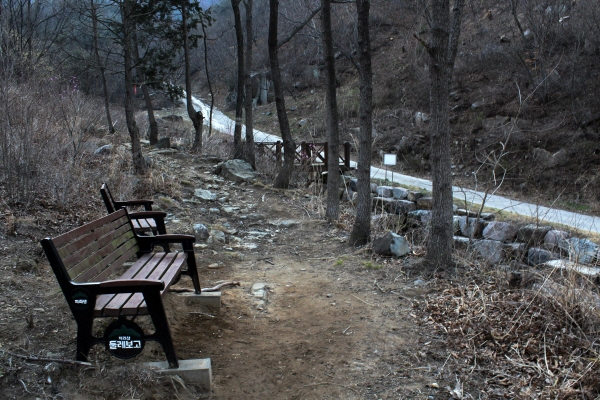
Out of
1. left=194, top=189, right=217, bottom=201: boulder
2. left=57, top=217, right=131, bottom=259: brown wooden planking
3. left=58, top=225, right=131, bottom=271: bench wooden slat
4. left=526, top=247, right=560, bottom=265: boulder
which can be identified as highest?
left=57, top=217, right=131, bottom=259: brown wooden planking

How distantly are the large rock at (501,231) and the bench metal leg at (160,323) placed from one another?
659 centimetres

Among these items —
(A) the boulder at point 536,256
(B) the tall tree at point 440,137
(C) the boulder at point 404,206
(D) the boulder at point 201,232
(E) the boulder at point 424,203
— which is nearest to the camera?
(B) the tall tree at point 440,137

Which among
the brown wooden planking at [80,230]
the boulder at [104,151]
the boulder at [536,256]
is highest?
the boulder at [104,151]

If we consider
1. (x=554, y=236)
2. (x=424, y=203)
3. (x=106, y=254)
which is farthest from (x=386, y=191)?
Result: (x=106, y=254)

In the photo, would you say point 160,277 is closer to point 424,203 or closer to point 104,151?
point 104,151

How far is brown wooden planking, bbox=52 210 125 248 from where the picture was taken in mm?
2803

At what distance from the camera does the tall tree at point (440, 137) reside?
4691 millimetres

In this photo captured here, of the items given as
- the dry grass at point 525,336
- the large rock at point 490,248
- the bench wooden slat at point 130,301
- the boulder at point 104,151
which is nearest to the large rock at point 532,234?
the large rock at point 490,248

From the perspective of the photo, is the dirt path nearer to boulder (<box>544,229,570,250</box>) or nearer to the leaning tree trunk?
the leaning tree trunk

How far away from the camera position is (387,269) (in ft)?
17.4

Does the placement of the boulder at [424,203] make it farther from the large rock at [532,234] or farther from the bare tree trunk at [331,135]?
the bare tree trunk at [331,135]

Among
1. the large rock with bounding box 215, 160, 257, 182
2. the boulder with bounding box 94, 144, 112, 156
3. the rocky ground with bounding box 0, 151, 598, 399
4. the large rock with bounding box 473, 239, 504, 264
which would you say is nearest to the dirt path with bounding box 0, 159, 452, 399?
the rocky ground with bounding box 0, 151, 598, 399

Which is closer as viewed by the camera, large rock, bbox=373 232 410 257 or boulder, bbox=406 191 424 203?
large rock, bbox=373 232 410 257

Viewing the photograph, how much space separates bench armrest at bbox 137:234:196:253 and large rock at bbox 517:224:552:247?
5136mm
